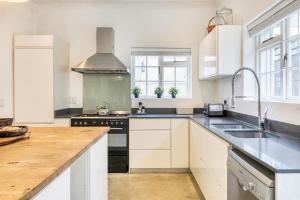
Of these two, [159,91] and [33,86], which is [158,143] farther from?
[33,86]

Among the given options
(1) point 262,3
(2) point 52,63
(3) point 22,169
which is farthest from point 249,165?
(2) point 52,63

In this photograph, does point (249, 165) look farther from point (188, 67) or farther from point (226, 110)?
point (188, 67)

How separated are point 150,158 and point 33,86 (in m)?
1.99

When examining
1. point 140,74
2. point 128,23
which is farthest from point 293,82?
point 128,23

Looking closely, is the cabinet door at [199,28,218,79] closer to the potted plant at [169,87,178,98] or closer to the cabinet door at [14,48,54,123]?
the potted plant at [169,87,178,98]

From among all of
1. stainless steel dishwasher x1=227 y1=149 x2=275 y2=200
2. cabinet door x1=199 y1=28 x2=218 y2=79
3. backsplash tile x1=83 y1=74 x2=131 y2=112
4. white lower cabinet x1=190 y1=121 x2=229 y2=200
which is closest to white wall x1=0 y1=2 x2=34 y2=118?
backsplash tile x1=83 y1=74 x2=131 y2=112

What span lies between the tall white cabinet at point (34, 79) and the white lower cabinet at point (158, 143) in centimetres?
126

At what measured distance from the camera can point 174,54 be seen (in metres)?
4.48

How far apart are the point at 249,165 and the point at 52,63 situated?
125 inches

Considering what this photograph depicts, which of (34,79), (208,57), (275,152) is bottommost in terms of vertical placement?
(275,152)

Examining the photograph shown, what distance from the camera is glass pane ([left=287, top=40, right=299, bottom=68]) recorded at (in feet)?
7.47

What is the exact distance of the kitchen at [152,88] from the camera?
2197 mm

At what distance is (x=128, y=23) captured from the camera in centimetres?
439

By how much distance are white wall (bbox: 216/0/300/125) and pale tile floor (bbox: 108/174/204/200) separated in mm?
1184
